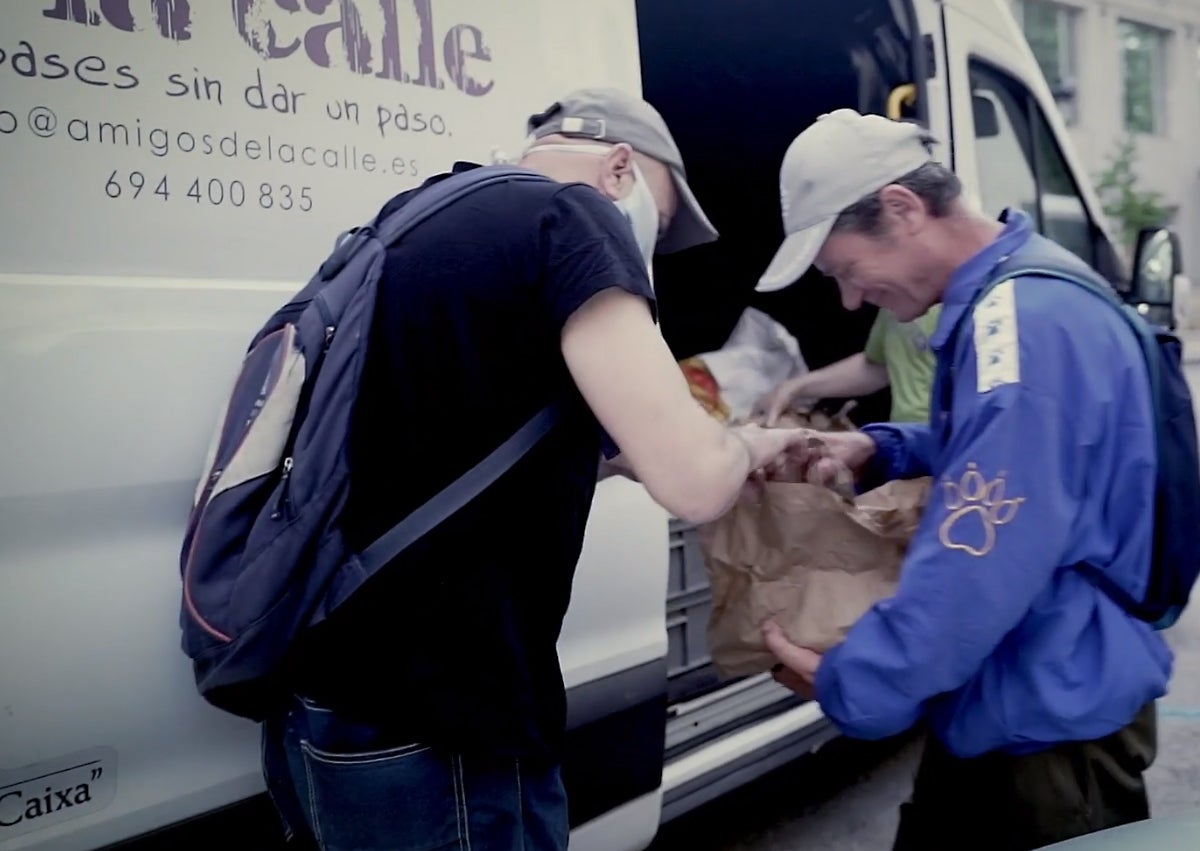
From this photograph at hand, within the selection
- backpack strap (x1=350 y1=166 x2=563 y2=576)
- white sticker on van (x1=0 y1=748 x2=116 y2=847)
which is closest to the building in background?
backpack strap (x1=350 y1=166 x2=563 y2=576)

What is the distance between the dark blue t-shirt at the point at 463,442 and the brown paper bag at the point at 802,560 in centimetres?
58

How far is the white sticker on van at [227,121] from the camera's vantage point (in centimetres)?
131

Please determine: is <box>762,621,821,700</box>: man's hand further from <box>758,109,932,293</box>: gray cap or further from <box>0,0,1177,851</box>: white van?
<box>758,109,932,293</box>: gray cap

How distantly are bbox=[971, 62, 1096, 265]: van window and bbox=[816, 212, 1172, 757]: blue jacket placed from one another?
1.97 m

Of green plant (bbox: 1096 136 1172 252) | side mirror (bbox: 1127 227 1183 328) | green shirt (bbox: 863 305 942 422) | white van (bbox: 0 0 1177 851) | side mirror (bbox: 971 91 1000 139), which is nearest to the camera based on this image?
white van (bbox: 0 0 1177 851)

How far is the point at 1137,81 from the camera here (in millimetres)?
25250

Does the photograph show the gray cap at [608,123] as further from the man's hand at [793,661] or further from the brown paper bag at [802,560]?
the man's hand at [793,661]

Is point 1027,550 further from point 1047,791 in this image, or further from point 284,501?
point 284,501

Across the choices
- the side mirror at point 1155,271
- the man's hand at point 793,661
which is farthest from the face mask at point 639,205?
the side mirror at point 1155,271

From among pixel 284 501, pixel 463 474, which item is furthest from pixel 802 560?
pixel 284 501

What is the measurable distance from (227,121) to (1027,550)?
122cm

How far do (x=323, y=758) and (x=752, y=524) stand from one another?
32.3 inches

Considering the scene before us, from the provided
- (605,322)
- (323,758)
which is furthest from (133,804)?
(605,322)

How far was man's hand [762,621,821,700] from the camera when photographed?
5.24 feet
